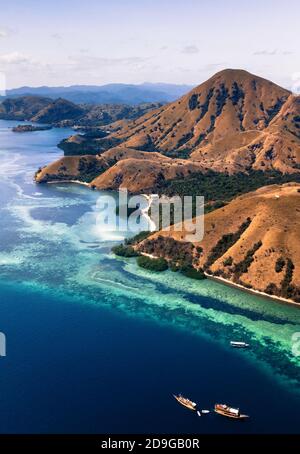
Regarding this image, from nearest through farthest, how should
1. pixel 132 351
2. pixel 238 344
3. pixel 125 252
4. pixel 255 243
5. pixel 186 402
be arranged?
pixel 186 402 → pixel 132 351 → pixel 238 344 → pixel 255 243 → pixel 125 252

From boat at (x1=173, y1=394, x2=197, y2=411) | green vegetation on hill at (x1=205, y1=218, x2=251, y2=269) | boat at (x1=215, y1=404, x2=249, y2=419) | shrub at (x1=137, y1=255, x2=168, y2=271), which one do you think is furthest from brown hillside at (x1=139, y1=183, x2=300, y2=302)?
boat at (x1=173, y1=394, x2=197, y2=411)

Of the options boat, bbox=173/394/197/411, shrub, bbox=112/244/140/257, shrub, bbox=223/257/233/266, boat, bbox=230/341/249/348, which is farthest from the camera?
shrub, bbox=112/244/140/257

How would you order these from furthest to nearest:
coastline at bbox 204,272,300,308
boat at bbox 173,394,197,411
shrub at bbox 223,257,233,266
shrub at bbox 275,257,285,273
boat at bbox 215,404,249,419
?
shrub at bbox 223,257,233,266, shrub at bbox 275,257,285,273, coastline at bbox 204,272,300,308, boat at bbox 173,394,197,411, boat at bbox 215,404,249,419

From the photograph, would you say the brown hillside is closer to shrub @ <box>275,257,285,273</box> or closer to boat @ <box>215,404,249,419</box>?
shrub @ <box>275,257,285,273</box>

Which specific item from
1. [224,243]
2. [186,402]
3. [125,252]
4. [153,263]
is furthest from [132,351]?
[224,243]

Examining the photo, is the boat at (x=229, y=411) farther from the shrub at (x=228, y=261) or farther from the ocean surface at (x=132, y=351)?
the shrub at (x=228, y=261)

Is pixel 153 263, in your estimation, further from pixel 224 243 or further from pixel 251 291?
pixel 251 291

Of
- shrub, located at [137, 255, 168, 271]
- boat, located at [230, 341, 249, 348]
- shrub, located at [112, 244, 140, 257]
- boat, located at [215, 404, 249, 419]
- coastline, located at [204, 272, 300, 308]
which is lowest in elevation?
boat, located at [215, 404, 249, 419]

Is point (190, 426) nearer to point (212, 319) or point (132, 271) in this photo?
point (212, 319)
